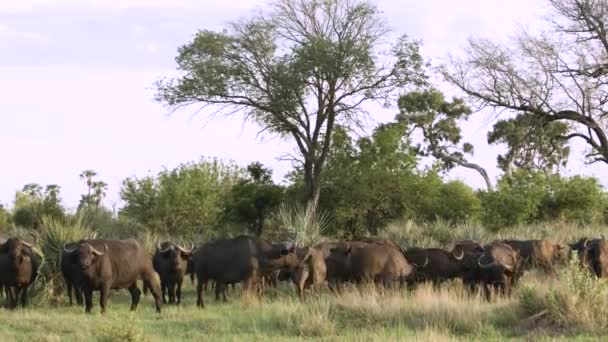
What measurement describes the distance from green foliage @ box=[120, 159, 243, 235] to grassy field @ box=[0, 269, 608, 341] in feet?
67.8

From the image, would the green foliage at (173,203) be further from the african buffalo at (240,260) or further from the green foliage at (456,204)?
the african buffalo at (240,260)

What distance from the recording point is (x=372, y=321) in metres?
16.9

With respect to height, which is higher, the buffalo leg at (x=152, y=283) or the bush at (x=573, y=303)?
the buffalo leg at (x=152, y=283)

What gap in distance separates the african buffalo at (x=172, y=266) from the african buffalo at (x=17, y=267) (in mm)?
2931

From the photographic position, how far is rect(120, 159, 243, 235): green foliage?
4031cm

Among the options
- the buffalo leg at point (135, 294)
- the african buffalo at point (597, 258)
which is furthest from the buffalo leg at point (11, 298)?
the african buffalo at point (597, 258)

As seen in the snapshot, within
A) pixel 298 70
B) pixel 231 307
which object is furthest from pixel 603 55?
pixel 231 307

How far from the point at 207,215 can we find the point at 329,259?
18933mm

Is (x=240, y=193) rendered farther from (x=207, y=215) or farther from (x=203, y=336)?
(x=203, y=336)

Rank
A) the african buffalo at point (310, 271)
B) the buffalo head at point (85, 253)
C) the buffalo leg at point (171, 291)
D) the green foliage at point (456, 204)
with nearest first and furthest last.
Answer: the buffalo head at point (85, 253)
the african buffalo at point (310, 271)
the buffalo leg at point (171, 291)
the green foliage at point (456, 204)

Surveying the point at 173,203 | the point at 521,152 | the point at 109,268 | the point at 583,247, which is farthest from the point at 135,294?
the point at 521,152

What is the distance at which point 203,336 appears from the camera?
16.0m

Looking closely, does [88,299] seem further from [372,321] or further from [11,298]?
[372,321]

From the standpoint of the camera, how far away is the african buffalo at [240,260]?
2214cm
